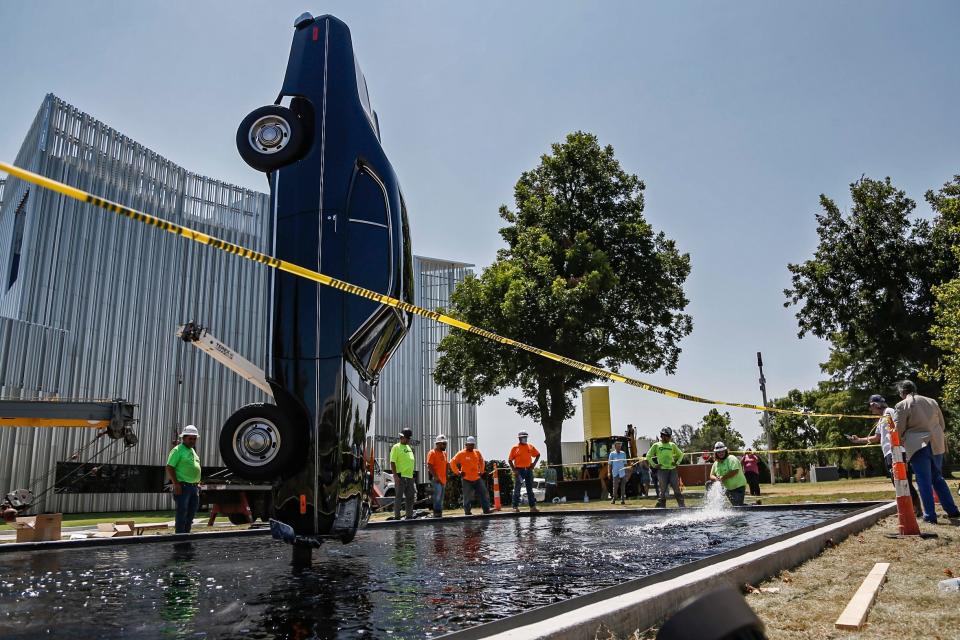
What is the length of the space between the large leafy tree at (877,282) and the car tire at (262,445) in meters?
34.4

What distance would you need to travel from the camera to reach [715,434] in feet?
253

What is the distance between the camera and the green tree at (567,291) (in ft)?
82.6

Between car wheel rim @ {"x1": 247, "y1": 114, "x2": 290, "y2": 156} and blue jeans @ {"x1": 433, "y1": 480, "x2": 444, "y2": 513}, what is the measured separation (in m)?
9.27

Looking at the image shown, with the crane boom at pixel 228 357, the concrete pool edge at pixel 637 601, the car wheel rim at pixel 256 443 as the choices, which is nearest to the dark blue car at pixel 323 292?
the car wheel rim at pixel 256 443

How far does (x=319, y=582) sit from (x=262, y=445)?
776 millimetres

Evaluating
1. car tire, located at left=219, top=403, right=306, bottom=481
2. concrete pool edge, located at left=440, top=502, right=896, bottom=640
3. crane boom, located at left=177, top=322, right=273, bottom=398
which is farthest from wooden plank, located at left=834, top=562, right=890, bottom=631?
crane boom, located at left=177, top=322, right=273, bottom=398

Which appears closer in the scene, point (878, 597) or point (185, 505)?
point (878, 597)

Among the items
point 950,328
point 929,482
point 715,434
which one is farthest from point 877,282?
point 715,434

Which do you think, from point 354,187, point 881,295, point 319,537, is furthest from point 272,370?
point 881,295

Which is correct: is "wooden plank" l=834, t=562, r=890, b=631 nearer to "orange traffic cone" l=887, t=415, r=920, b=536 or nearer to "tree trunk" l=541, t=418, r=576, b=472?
"orange traffic cone" l=887, t=415, r=920, b=536

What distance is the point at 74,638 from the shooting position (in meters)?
2.13

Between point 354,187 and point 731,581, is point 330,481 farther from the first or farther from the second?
point 731,581

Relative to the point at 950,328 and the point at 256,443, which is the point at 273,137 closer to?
the point at 256,443

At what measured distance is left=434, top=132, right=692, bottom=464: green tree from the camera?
82.6 ft
